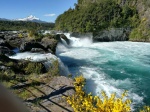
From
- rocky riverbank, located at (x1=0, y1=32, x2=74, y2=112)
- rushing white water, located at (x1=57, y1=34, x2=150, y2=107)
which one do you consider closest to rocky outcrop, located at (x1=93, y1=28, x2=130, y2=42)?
rushing white water, located at (x1=57, y1=34, x2=150, y2=107)

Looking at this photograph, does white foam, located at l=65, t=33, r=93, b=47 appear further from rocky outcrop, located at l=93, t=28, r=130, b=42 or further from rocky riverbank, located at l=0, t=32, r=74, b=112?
rocky riverbank, located at l=0, t=32, r=74, b=112

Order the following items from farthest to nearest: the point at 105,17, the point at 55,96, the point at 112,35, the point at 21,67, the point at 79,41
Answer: the point at 105,17
the point at 112,35
the point at 79,41
the point at 21,67
the point at 55,96

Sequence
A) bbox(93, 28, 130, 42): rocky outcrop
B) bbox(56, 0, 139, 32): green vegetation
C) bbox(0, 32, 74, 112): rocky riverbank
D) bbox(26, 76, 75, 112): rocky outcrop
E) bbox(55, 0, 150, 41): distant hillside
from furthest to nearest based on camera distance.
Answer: bbox(56, 0, 139, 32): green vegetation, bbox(55, 0, 150, 41): distant hillside, bbox(93, 28, 130, 42): rocky outcrop, bbox(0, 32, 74, 112): rocky riverbank, bbox(26, 76, 75, 112): rocky outcrop

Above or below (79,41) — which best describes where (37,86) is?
above

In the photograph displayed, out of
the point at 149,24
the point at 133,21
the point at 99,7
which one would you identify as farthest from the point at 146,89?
the point at 99,7

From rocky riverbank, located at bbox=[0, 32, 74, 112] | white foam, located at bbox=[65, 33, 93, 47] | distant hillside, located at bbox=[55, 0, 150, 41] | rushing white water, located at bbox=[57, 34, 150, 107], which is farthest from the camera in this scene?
distant hillside, located at bbox=[55, 0, 150, 41]

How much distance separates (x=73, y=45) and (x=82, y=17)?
1896 centimetres

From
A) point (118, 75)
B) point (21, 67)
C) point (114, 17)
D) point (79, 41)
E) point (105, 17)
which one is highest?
point (105, 17)

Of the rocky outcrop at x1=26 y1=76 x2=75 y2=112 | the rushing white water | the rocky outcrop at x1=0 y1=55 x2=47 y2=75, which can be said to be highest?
the rocky outcrop at x1=0 y1=55 x2=47 y2=75

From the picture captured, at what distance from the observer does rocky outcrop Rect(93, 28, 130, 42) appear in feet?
152

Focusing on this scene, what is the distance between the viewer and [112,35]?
4738cm

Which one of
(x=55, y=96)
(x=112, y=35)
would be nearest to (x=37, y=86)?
(x=55, y=96)

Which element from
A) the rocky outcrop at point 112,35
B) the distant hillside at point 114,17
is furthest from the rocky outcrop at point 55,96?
the distant hillside at point 114,17

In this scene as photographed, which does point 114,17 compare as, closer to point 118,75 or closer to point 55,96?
point 118,75
